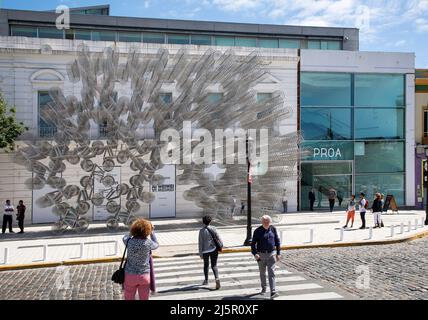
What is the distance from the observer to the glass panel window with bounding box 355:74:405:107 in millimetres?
27141

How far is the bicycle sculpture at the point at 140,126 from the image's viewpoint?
17.5m

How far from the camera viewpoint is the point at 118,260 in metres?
13.0

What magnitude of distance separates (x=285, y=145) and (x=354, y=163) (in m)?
9.34

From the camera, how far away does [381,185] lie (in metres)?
27.6

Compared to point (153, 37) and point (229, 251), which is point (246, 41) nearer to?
point (153, 37)

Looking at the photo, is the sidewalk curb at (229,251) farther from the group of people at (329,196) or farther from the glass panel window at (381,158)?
the glass panel window at (381,158)

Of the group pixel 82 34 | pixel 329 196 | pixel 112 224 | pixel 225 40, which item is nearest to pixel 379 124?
pixel 329 196

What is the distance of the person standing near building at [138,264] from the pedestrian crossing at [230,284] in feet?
7.33

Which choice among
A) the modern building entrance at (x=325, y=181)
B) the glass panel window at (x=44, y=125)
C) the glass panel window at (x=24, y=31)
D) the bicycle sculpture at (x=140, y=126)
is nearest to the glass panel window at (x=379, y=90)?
the modern building entrance at (x=325, y=181)

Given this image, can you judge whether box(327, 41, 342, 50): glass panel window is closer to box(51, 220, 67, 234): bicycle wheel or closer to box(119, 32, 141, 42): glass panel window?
box(119, 32, 141, 42): glass panel window

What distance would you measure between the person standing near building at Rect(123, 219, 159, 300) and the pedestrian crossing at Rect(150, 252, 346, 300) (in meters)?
2.23

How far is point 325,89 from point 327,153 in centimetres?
376
